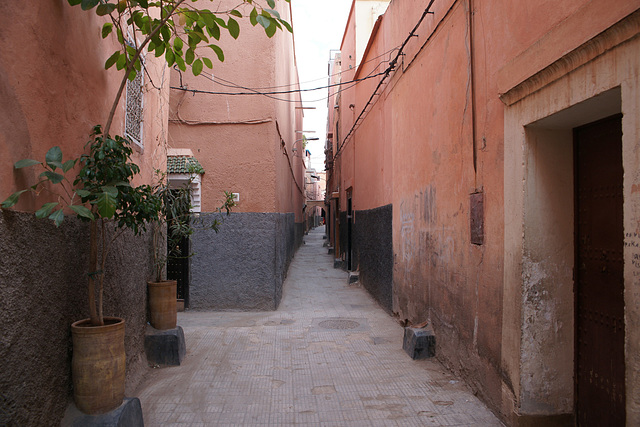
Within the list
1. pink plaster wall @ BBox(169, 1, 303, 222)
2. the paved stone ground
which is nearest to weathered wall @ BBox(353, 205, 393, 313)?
the paved stone ground

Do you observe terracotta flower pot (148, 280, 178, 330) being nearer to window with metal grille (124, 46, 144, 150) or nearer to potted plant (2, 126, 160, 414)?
window with metal grille (124, 46, 144, 150)

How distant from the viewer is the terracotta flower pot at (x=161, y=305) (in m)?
5.39

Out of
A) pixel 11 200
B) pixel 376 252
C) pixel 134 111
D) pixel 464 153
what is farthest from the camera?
pixel 376 252

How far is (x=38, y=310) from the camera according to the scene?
278cm

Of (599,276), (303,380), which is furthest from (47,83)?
(599,276)

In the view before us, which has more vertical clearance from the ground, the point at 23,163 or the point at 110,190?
the point at 23,163

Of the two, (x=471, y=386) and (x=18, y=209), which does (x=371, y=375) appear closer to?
(x=471, y=386)

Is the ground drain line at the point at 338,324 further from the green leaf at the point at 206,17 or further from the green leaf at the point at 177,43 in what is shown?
the green leaf at the point at 206,17

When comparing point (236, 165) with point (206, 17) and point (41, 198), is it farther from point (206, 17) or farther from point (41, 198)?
point (41, 198)

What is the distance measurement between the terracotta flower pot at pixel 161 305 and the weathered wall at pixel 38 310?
189 centimetres

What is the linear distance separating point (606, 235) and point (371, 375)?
2.94 metres

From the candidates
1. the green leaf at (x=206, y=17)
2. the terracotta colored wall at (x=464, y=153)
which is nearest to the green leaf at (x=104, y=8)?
the green leaf at (x=206, y=17)

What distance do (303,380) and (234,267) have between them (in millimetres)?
3896

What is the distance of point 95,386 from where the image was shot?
9.91 feet
